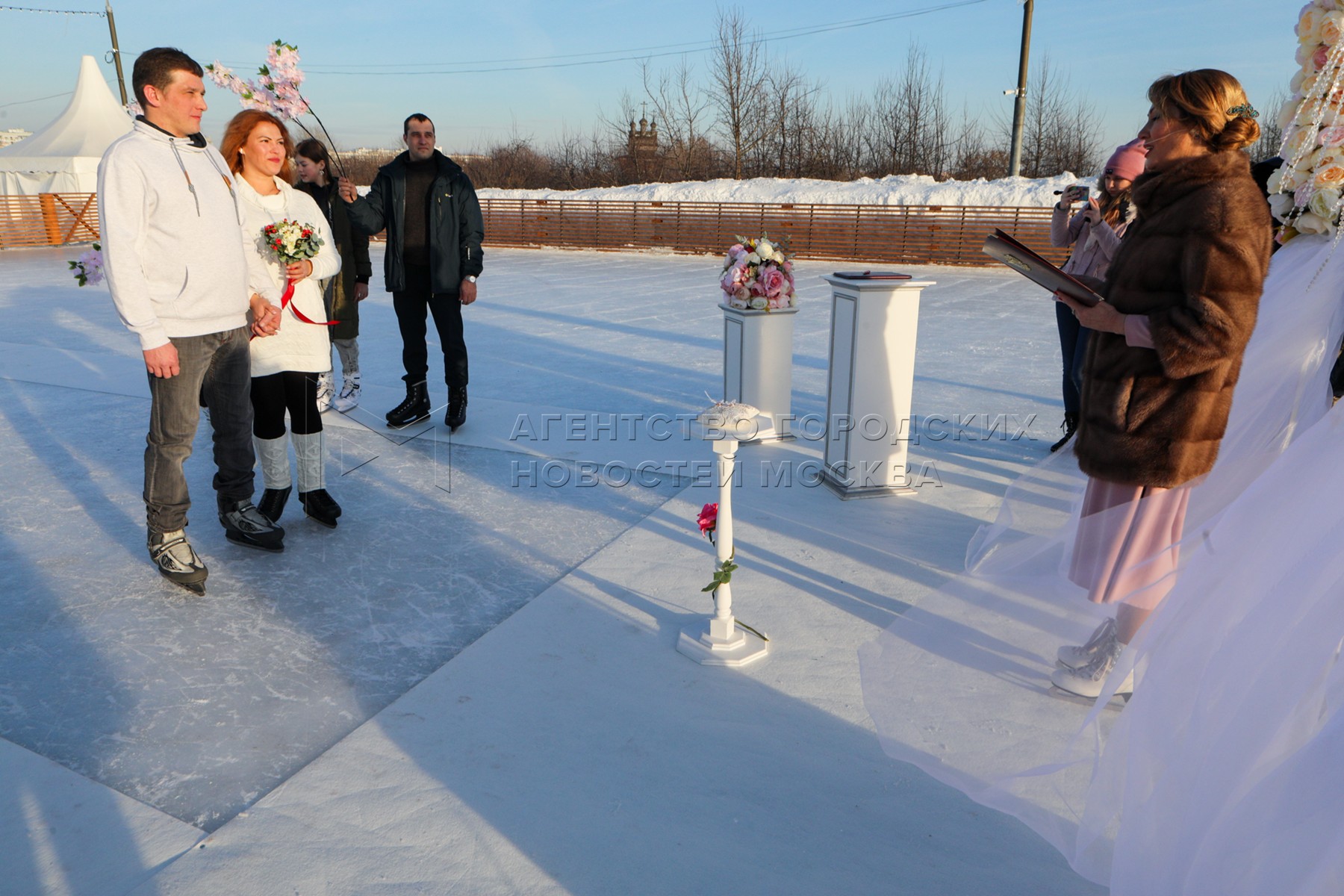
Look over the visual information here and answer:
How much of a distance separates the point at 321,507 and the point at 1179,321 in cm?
361

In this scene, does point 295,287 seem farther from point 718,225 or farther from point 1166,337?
point 718,225

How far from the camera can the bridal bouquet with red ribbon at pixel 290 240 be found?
376 centimetres

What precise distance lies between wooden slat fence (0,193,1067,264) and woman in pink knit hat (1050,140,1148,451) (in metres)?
13.9

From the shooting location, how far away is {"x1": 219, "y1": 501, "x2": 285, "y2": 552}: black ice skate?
3.87 metres

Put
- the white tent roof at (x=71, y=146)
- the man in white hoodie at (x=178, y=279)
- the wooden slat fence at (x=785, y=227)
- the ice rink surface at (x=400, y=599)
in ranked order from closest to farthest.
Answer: the ice rink surface at (x=400, y=599) → the man in white hoodie at (x=178, y=279) → the wooden slat fence at (x=785, y=227) → the white tent roof at (x=71, y=146)

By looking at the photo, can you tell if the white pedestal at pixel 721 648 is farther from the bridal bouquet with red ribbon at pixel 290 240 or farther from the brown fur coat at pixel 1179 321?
the bridal bouquet with red ribbon at pixel 290 240

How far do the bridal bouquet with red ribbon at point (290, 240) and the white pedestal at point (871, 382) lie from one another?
253 cm

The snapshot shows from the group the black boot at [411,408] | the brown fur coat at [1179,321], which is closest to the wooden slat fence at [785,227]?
the black boot at [411,408]

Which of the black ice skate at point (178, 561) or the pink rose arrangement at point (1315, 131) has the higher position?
the pink rose arrangement at point (1315, 131)

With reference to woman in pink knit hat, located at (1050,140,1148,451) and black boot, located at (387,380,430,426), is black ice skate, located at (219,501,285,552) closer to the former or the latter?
black boot, located at (387,380,430,426)

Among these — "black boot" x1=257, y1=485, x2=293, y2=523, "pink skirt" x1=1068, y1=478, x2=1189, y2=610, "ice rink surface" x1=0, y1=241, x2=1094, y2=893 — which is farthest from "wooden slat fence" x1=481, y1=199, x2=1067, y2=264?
"pink skirt" x1=1068, y1=478, x2=1189, y2=610

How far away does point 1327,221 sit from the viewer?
2557 mm

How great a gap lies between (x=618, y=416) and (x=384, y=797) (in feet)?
13.7

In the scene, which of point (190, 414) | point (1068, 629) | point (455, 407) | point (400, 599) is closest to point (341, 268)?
point (455, 407)
